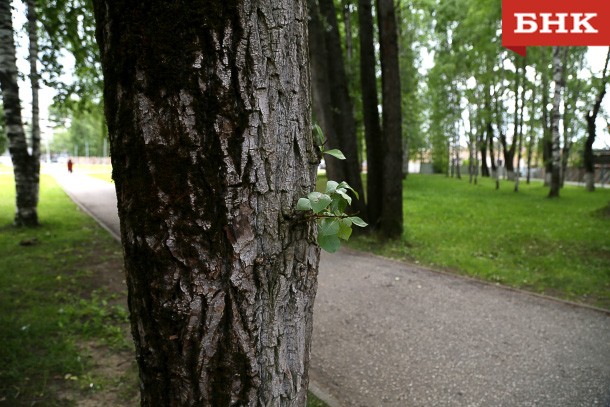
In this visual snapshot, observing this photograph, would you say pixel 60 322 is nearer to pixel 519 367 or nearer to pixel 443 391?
pixel 443 391

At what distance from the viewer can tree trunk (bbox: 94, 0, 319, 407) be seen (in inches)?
44.3

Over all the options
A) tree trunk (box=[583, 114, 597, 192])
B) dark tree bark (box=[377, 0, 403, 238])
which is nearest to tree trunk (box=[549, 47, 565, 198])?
tree trunk (box=[583, 114, 597, 192])

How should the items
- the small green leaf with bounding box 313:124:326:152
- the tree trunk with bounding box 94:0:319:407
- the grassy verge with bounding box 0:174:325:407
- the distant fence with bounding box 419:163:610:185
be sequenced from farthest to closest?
the distant fence with bounding box 419:163:610:185 < the grassy verge with bounding box 0:174:325:407 < the small green leaf with bounding box 313:124:326:152 < the tree trunk with bounding box 94:0:319:407

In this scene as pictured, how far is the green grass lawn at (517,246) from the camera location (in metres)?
6.33

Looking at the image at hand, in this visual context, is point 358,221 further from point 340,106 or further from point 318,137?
point 340,106

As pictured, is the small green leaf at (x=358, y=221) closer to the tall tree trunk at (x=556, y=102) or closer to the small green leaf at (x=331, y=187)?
the small green leaf at (x=331, y=187)

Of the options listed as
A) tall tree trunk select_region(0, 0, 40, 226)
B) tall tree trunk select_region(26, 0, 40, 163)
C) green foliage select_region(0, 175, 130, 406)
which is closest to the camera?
green foliage select_region(0, 175, 130, 406)

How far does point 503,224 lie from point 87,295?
395 inches

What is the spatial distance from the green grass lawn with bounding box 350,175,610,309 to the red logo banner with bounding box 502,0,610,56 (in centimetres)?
336

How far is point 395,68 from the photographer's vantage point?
845 cm

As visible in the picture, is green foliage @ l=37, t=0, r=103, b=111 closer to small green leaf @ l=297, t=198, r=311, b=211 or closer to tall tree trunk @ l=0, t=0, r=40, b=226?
tall tree trunk @ l=0, t=0, r=40, b=226

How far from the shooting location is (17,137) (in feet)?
32.7

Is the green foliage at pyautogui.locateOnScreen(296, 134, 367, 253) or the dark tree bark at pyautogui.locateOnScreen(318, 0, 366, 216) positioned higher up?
the dark tree bark at pyautogui.locateOnScreen(318, 0, 366, 216)

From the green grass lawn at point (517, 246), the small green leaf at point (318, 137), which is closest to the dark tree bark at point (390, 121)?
the green grass lawn at point (517, 246)
